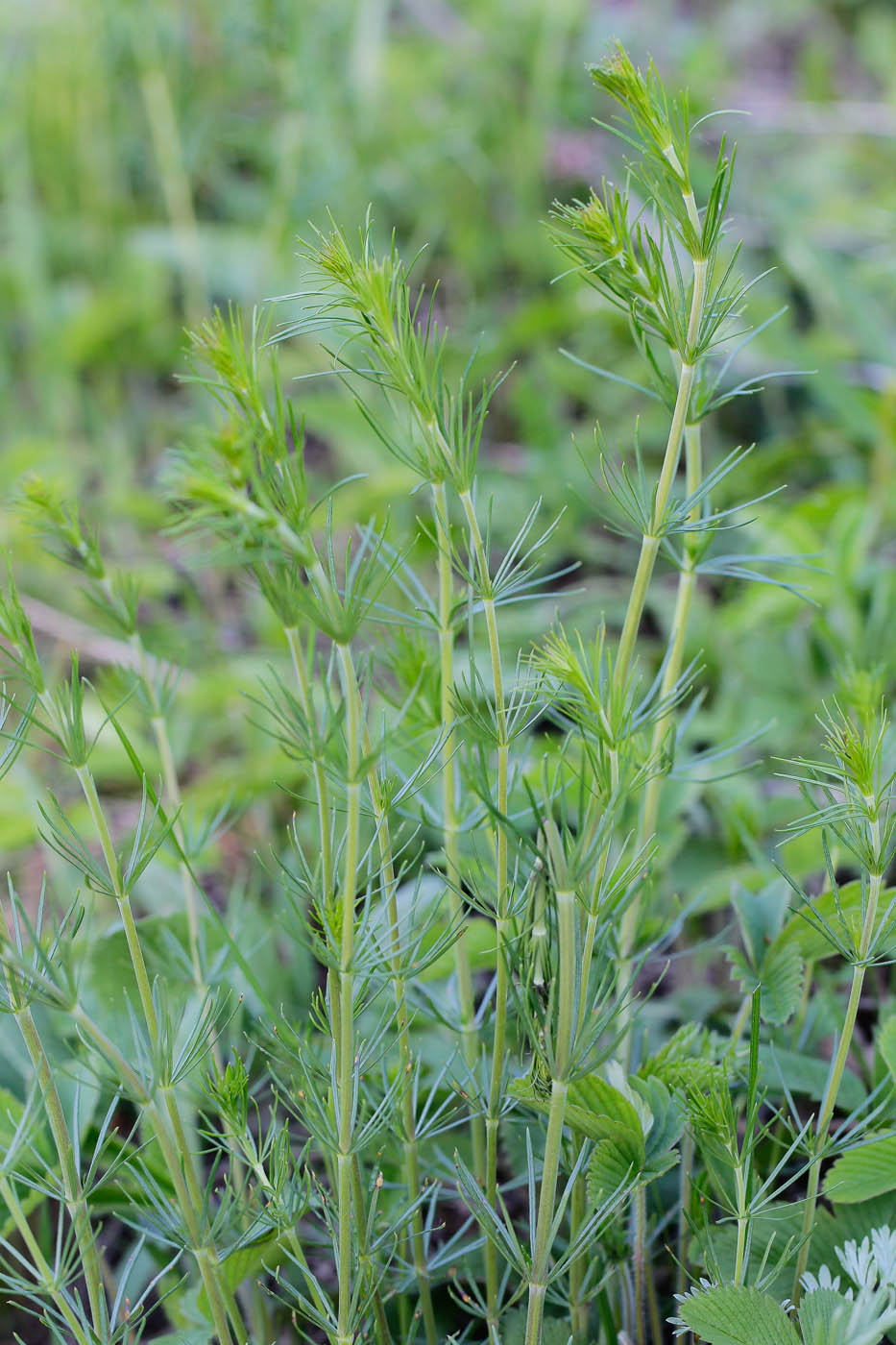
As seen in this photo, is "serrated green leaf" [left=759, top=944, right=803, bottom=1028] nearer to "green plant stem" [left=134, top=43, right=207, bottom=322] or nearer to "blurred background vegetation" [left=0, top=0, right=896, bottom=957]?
"blurred background vegetation" [left=0, top=0, right=896, bottom=957]

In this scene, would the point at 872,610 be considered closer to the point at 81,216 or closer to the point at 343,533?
the point at 343,533

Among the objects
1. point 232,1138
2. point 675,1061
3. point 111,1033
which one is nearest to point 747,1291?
point 675,1061

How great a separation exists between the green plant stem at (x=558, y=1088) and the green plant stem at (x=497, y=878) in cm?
5

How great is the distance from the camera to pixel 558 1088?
578 millimetres

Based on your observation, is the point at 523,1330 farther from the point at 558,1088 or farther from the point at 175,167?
the point at 175,167

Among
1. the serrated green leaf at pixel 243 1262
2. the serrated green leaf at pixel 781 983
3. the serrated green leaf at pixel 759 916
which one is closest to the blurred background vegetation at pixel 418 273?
the serrated green leaf at pixel 759 916

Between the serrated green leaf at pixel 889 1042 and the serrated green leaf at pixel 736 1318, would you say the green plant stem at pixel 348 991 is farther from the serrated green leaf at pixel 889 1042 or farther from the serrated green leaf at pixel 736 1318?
the serrated green leaf at pixel 889 1042

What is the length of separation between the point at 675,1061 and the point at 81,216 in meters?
2.29

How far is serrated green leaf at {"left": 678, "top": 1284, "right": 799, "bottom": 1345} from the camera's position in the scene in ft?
1.97

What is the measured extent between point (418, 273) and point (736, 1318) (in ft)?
7.17

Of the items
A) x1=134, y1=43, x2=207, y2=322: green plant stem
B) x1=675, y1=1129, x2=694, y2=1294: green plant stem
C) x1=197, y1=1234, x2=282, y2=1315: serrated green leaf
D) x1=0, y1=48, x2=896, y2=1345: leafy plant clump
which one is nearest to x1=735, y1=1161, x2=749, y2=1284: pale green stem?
x1=0, y1=48, x2=896, y2=1345: leafy plant clump

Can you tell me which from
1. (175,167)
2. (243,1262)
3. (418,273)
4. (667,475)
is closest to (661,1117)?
(243,1262)

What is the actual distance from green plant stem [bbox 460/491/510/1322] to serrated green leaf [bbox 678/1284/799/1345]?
133mm

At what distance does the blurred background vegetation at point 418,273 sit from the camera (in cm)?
152
